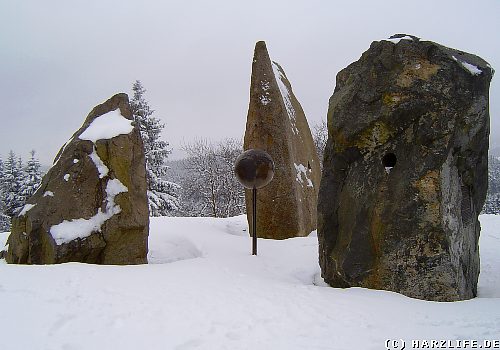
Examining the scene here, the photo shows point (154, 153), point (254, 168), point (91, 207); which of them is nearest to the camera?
point (91, 207)

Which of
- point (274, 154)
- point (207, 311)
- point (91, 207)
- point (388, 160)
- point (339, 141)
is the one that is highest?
point (274, 154)

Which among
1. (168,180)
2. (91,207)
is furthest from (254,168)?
(168,180)

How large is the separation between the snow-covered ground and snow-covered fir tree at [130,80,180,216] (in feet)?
53.8

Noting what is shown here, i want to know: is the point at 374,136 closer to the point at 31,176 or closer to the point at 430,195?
the point at 430,195

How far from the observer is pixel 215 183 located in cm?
2469

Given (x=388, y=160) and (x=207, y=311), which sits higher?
(x=388, y=160)

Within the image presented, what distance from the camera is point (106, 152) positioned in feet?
18.4

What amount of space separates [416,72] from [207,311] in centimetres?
338

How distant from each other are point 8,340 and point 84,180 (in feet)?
10.0

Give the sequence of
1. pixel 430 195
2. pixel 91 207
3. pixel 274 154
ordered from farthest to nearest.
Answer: pixel 274 154 → pixel 91 207 → pixel 430 195

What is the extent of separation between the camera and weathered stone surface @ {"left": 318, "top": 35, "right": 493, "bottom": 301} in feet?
12.7

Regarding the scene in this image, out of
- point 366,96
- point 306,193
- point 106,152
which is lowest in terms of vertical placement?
point 306,193

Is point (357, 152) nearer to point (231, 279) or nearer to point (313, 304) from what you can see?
point (313, 304)

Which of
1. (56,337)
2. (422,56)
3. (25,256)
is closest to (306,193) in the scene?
(422,56)
